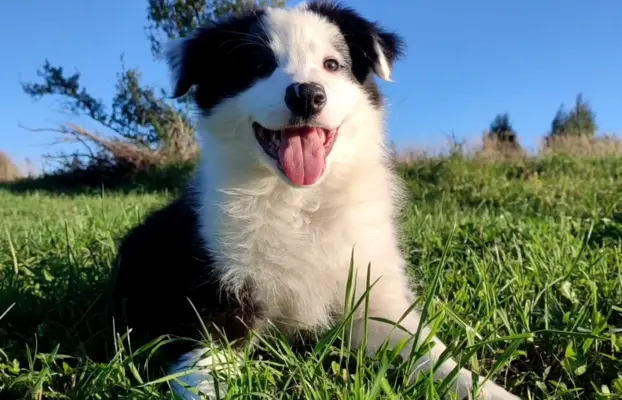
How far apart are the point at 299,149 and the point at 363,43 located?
0.75 metres

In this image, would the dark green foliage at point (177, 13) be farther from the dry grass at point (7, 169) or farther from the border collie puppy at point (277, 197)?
the border collie puppy at point (277, 197)

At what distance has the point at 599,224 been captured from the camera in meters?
4.07

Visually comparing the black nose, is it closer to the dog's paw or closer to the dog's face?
the dog's face

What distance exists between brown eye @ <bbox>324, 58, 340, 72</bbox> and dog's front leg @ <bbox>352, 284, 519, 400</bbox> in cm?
97

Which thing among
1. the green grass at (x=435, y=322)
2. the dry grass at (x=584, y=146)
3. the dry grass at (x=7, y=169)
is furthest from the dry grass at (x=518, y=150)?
the dry grass at (x=7, y=169)

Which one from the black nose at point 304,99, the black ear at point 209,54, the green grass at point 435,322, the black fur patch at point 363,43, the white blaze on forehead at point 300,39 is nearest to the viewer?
the green grass at point 435,322

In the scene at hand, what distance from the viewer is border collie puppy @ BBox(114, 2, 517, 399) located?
85.1 inches

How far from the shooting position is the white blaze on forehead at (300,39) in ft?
8.09

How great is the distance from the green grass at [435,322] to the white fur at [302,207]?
0.21 metres

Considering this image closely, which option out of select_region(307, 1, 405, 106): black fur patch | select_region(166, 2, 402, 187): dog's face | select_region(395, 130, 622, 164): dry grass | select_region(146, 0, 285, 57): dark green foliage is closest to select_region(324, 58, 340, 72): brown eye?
select_region(166, 2, 402, 187): dog's face

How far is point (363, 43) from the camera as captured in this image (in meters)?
2.75

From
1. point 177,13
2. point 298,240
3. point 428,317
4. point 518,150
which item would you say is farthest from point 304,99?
point 177,13

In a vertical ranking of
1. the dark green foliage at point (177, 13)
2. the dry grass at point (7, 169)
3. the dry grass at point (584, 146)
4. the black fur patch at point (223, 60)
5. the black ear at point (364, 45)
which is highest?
the dark green foliage at point (177, 13)

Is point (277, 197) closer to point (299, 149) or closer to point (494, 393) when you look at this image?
point (299, 149)
